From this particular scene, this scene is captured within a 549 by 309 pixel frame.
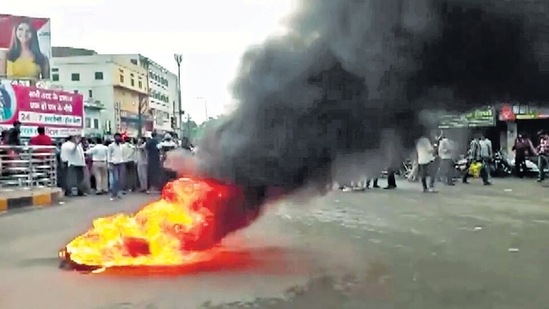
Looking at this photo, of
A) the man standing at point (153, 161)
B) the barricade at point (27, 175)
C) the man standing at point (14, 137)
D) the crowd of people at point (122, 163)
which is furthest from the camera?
the man standing at point (153, 161)

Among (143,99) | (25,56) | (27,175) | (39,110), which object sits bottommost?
(27,175)

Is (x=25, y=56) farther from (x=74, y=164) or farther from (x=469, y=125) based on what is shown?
(x=469, y=125)

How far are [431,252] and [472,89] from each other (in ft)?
7.44

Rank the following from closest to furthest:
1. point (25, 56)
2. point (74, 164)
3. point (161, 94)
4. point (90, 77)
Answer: point (74, 164)
point (25, 56)
point (90, 77)
point (161, 94)

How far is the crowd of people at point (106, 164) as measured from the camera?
17922 mm

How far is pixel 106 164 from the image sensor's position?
1880 centimetres

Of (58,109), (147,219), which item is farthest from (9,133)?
(147,219)

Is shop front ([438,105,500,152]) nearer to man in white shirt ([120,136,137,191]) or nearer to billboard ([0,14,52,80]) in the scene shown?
man in white shirt ([120,136,137,191])

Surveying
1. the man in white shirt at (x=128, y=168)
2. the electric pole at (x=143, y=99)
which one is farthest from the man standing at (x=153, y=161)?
the electric pole at (x=143, y=99)

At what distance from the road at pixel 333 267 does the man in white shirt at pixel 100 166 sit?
637cm

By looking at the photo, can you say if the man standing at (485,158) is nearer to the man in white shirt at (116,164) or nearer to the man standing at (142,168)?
the man standing at (142,168)

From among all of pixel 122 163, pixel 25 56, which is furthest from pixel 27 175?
pixel 25 56

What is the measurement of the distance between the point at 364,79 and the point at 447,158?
1374 centimetres

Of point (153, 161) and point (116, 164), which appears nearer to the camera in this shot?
point (116, 164)
